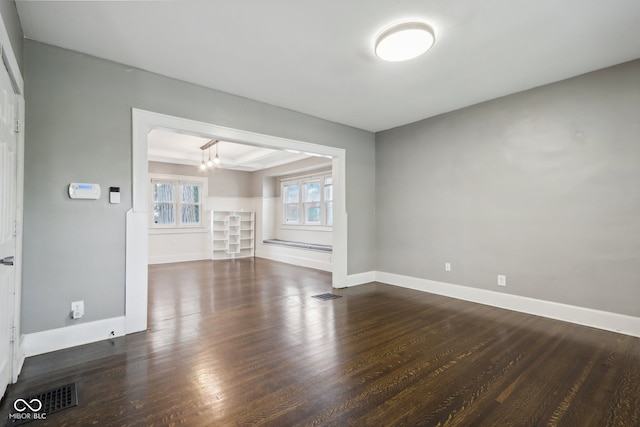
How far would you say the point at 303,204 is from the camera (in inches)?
322

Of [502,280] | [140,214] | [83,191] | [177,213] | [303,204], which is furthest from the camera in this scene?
[303,204]

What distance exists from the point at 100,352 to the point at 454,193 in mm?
4433

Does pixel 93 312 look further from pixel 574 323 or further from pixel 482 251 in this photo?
pixel 574 323

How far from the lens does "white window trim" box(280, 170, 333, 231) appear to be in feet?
24.7

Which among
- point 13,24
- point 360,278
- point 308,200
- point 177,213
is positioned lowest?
point 360,278

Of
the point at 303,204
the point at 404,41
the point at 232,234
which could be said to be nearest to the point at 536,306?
the point at 404,41

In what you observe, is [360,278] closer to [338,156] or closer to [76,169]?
[338,156]

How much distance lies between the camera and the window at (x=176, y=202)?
25.0 ft

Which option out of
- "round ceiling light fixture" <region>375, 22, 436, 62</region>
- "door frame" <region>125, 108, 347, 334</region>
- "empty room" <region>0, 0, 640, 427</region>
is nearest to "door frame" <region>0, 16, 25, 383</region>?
"empty room" <region>0, 0, 640, 427</region>

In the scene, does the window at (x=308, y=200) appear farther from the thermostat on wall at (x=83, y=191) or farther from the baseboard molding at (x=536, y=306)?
the thermostat on wall at (x=83, y=191)

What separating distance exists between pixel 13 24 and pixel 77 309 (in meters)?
2.27

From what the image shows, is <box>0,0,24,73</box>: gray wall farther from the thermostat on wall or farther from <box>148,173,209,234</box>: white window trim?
<box>148,173,209,234</box>: white window trim

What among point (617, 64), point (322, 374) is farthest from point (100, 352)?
point (617, 64)

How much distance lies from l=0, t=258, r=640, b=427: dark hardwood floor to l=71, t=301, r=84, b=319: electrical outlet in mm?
279
